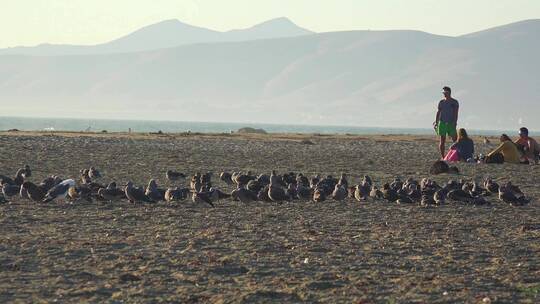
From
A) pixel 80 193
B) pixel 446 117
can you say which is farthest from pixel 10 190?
pixel 446 117

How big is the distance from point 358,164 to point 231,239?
16.4 meters

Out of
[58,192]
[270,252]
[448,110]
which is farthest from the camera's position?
[448,110]

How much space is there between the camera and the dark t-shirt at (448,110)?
2947cm

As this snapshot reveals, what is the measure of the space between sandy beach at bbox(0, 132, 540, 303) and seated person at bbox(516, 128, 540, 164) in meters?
8.63

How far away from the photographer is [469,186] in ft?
63.0

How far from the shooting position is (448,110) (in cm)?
2952

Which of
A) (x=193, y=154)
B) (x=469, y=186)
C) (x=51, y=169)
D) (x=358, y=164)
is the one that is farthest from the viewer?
(x=193, y=154)

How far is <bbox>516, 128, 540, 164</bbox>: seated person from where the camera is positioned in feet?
96.0

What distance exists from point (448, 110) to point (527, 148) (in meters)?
2.62

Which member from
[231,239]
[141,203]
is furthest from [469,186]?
[231,239]

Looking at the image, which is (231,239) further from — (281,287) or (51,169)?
(51,169)

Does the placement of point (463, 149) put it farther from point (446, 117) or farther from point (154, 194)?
point (154, 194)

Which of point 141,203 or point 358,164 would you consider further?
point 358,164

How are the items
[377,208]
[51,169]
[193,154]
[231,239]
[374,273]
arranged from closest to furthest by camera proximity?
[374,273]
[231,239]
[377,208]
[51,169]
[193,154]
